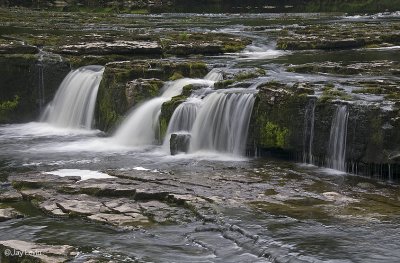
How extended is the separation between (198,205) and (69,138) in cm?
1266

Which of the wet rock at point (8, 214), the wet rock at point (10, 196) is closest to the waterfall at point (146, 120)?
the wet rock at point (10, 196)

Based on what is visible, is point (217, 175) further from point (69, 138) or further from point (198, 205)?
point (69, 138)

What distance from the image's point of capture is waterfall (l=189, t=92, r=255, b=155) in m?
22.5

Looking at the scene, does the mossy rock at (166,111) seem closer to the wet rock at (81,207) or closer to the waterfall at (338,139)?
the waterfall at (338,139)

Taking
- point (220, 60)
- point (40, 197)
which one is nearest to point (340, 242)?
point (40, 197)

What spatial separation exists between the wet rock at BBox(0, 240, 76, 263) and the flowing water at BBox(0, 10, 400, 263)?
1.07 ft

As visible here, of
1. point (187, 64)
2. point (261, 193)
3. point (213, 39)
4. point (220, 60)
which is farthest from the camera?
point (213, 39)

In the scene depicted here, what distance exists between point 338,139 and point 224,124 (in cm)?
433

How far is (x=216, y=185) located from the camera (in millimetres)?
17781

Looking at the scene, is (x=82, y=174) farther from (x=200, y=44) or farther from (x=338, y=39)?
(x=338, y=39)

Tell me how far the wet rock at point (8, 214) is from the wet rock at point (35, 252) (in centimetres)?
209

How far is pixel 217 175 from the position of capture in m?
19.1

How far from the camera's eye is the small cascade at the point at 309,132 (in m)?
20.9

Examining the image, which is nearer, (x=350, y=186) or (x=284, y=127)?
(x=350, y=186)
